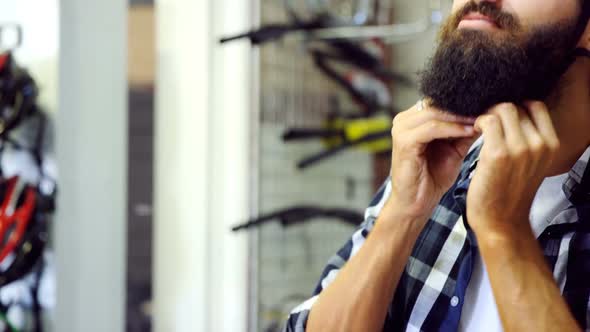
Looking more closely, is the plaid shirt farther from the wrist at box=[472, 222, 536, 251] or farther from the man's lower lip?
the man's lower lip

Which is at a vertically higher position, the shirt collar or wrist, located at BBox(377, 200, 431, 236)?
the shirt collar

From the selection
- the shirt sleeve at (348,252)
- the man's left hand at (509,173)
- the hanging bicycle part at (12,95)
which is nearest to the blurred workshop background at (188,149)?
the hanging bicycle part at (12,95)

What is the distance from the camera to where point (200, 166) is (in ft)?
6.91

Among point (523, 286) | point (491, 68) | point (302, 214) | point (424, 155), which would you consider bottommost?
point (302, 214)

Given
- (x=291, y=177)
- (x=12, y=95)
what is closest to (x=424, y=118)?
(x=12, y=95)

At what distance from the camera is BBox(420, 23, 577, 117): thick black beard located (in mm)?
915

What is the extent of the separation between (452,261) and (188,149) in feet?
A: 3.94

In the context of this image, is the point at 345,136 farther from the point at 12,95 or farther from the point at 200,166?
the point at 12,95

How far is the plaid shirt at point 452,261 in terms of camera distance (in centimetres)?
91

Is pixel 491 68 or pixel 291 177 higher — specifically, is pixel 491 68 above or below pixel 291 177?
above

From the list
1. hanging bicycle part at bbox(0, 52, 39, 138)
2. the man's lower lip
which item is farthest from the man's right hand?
hanging bicycle part at bbox(0, 52, 39, 138)

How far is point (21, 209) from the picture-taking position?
5.20 feet

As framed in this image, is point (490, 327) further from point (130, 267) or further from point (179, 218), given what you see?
point (130, 267)

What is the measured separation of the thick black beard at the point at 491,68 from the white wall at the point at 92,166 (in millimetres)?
1049
